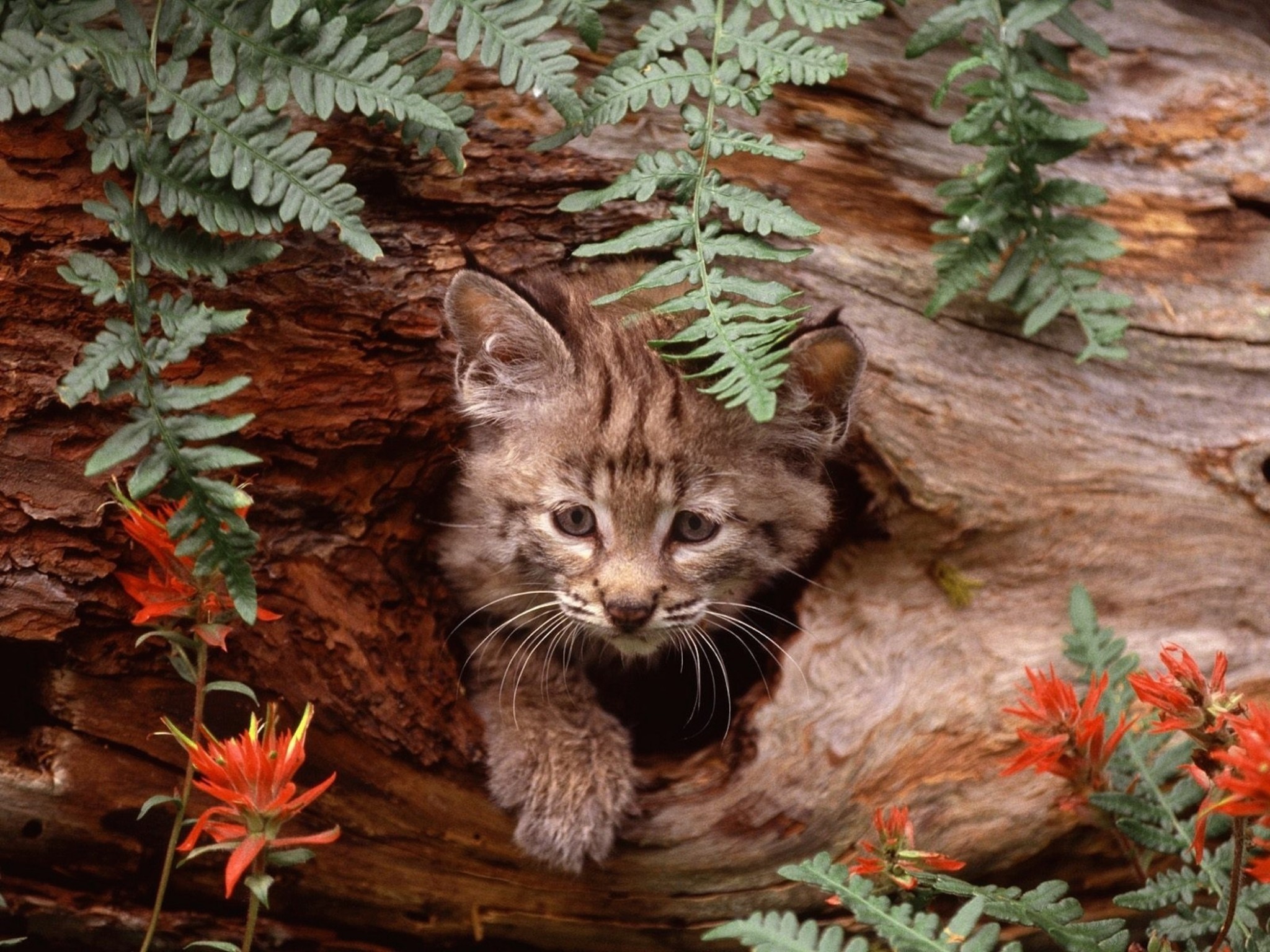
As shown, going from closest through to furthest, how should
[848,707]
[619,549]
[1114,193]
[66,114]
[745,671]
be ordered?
[66,114]
[619,549]
[848,707]
[1114,193]
[745,671]

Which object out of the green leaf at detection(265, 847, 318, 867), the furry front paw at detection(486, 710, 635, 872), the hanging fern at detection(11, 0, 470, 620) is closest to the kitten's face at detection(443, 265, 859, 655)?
the furry front paw at detection(486, 710, 635, 872)

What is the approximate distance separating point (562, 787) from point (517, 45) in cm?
191

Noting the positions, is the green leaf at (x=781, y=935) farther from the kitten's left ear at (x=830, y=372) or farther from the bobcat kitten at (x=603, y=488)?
the kitten's left ear at (x=830, y=372)

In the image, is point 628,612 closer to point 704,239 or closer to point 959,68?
point 704,239

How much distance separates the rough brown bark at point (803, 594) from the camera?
2.87m

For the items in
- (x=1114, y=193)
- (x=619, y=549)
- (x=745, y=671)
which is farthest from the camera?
(x=745, y=671)

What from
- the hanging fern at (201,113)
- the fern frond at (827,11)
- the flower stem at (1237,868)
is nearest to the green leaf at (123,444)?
the hanging fern at (201,113)

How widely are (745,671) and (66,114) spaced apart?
8.16 ft

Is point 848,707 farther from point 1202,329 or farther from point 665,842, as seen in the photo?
point 1202,329

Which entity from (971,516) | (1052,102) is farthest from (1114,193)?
(971,516)

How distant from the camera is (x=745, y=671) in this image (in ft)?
12.9

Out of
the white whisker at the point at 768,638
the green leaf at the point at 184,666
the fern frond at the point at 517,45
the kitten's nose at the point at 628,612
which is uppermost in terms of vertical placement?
the fern frond at the point at 517,45

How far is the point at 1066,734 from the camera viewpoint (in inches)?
95.1

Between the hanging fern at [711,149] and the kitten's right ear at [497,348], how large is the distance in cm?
37
